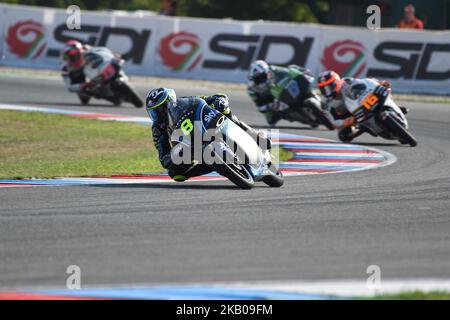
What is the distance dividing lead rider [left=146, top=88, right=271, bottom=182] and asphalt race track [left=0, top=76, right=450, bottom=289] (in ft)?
0.84

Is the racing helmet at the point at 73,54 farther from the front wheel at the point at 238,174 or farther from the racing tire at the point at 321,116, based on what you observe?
the front wheel at the point at 238,174

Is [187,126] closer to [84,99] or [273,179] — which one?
[273,179]

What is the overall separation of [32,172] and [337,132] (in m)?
6.38

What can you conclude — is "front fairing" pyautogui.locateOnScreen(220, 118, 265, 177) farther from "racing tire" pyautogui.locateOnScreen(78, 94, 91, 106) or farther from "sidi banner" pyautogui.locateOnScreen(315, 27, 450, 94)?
"sidi banner" pyautogui.locateOnScreen(315, 27, 450, 94)

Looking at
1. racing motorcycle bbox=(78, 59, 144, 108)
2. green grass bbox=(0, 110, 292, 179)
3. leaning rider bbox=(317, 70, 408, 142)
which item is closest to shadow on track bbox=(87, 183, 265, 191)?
green grass bbox=(0, 110, 292, 179)

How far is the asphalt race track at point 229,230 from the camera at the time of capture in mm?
7246

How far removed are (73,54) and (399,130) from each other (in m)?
8.07

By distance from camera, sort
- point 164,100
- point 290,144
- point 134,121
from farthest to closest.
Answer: point 134,121 → point 290,144 → point 164,100

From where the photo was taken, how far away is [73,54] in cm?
2077

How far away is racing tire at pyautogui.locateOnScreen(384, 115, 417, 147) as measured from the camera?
15.0 meters
